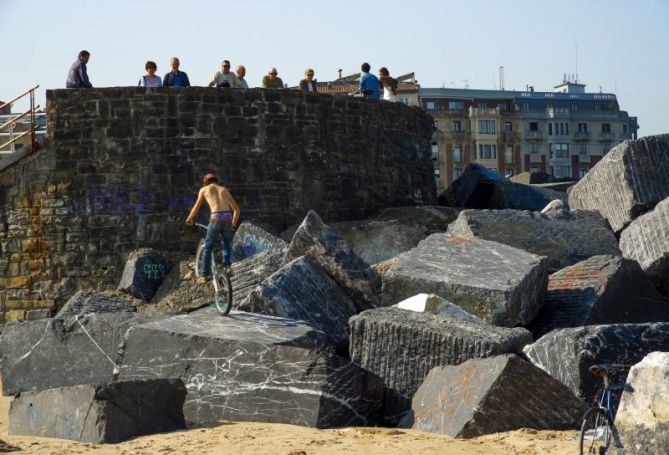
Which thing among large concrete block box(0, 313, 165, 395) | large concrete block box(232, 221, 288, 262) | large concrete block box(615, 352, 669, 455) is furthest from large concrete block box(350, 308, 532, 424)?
large concrete block box(232, 221, 288, 262)

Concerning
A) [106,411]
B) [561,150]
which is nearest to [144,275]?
[106,411]

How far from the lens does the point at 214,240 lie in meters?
10.8

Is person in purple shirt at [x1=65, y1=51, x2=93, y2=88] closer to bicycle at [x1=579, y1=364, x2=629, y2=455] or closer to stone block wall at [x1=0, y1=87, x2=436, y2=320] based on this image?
stone block wall at [x1=0, y1=87, x2=436, y2=320]

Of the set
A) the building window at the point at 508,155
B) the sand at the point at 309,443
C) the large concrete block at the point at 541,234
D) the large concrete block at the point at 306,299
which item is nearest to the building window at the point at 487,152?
the building window at the point at 508,155

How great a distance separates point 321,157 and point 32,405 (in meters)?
8.08

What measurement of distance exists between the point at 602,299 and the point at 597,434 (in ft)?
15.7

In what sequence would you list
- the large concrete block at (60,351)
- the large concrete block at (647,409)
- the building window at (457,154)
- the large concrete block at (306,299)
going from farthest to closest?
1. the building window at (457,154)
2. the large concrete block at (306,299)
3. the large concrete block at (60,351)
4. the large concrete block at (647,409)

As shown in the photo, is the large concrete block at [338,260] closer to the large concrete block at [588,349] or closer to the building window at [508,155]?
the large concrete block at [588,349]

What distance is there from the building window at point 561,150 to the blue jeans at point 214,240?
71462mm

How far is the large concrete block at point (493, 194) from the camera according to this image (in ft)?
59.6

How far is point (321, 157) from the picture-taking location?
1612 cm

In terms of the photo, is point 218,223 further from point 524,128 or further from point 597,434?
point 524,128

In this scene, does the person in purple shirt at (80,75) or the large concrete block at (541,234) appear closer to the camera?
the large concrete block at (541,234)

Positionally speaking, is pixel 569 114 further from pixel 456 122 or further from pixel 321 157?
pixel 321 157
